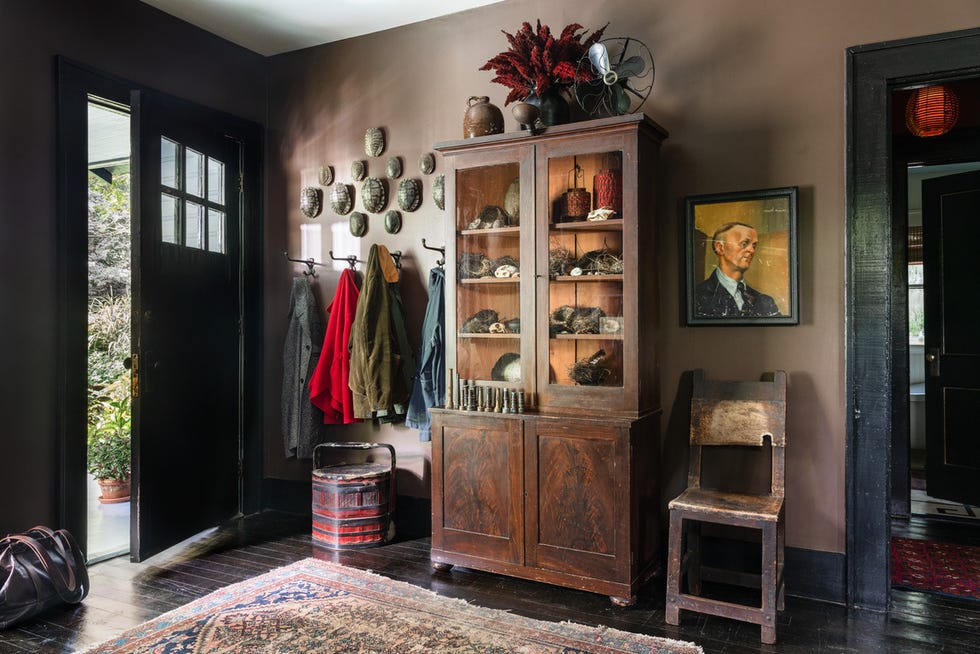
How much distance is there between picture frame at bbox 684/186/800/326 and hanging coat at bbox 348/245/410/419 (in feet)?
5.33

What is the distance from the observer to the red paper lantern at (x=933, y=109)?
3631 millimetres

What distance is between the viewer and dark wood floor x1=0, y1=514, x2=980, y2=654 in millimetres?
2691

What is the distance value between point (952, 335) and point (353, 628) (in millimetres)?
4242

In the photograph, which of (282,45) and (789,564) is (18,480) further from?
(789,564)

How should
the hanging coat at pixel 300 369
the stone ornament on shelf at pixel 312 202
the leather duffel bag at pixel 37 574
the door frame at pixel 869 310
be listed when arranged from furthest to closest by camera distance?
the stone ornament on shelf at pixel 312 202, the hanging coat at pixel 300 369, the door frame at pixel 869 310, the leather duffel bag at pixel 37 574

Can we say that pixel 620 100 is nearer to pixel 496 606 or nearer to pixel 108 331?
pixel 496 606

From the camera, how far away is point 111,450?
4.99 metres

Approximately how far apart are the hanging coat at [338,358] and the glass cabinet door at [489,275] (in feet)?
2.95

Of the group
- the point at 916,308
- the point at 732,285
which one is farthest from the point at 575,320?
the point at 916,308

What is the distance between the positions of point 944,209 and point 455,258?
11.1ft

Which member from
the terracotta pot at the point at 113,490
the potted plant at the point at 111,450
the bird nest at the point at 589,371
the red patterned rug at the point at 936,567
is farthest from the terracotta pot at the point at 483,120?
the terracotta pot at the point at 113,490

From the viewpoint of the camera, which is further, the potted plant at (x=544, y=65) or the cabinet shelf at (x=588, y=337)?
the potted plant at (x=544, y=65)

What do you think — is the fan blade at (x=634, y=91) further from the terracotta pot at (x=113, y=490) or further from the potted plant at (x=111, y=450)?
the terracotta pot at (x=113, y=490)

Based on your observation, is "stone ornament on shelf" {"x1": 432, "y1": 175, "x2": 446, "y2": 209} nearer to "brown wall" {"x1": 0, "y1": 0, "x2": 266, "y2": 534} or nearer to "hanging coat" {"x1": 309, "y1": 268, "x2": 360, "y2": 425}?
"hanging coat" {"x1": 309, "y1": 268, "x2": 360, "y2": 425}
